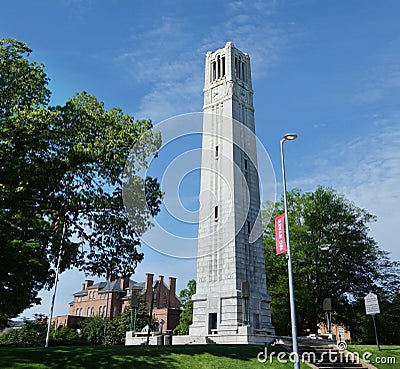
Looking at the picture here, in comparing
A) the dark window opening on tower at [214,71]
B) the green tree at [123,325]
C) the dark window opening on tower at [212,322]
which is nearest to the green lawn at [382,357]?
the dark window opening on tower at [212,322]

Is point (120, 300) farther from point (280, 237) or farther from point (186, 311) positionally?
point (280, 237)

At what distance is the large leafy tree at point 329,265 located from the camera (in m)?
39.8

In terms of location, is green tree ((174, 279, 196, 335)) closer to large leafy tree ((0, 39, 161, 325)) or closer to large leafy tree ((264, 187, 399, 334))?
large leafy tree ((264, 187, 399, 334))

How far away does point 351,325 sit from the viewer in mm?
41500

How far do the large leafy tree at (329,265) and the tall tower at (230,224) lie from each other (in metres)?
8.75

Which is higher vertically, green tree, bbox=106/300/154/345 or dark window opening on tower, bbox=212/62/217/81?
dark window opening on tower, bbox=212/62/217/81

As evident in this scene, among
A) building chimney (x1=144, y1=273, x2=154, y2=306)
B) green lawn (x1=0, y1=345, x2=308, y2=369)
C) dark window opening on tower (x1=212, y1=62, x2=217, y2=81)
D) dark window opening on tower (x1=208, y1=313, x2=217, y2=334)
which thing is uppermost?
dark window opening on tower (x1=212, y1=62, x2=217, y2=81)

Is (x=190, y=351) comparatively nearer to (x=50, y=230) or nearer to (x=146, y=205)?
(x=146, y=205)


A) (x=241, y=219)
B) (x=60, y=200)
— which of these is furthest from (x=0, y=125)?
(x=241, y=219)

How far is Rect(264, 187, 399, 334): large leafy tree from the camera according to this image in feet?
131

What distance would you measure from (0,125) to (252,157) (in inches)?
894

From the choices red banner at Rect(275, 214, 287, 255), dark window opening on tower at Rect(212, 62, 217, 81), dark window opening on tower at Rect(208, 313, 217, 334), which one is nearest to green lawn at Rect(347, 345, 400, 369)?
red banner at Rect(275, 214, 287, 255)

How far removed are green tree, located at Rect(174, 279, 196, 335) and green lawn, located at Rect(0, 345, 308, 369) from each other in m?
31.1

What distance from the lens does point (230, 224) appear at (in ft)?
103
